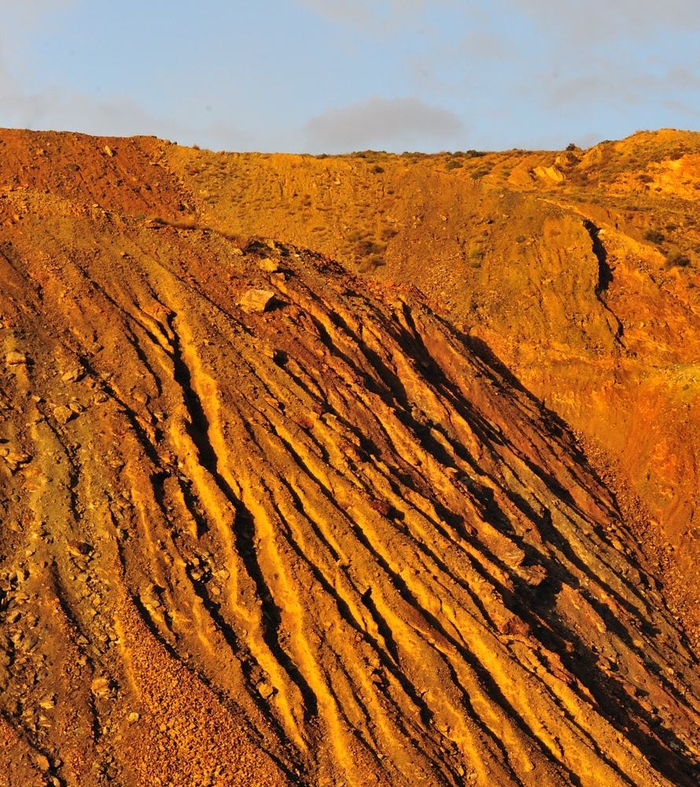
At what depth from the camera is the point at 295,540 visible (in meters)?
17.8

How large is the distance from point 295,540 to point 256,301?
759cm

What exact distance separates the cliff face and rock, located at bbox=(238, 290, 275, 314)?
0.06 meters

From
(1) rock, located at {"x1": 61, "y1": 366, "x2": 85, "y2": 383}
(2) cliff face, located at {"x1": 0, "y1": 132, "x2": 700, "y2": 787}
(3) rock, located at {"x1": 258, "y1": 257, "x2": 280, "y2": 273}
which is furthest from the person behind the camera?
(3) rock, located at {"x1": 258, "y1": 257, "x2": 280, "y2": 273}

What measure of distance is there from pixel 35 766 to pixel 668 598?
A: 1712 cm

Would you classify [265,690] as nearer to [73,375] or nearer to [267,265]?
[73,375]

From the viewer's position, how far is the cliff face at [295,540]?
48.8ft

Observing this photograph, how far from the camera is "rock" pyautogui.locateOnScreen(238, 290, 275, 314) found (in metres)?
23.5

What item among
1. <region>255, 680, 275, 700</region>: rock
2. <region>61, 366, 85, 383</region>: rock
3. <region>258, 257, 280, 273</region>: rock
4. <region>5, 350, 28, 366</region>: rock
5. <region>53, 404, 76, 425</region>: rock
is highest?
<region>5, 350, 28, 366</region>: rock

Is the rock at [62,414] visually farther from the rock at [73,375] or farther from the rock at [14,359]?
the rock at [14,359]

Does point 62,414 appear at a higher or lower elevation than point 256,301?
lower

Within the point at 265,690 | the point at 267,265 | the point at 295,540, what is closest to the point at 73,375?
the point at 295,540

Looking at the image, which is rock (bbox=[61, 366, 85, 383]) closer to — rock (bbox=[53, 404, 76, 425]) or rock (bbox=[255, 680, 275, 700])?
rock (bbox=[53, 404, 76, 425])

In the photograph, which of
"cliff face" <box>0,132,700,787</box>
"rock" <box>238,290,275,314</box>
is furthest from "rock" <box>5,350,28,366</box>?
"rock" <box>238,290,275,314</box>

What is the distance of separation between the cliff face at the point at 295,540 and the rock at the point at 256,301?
62mm
